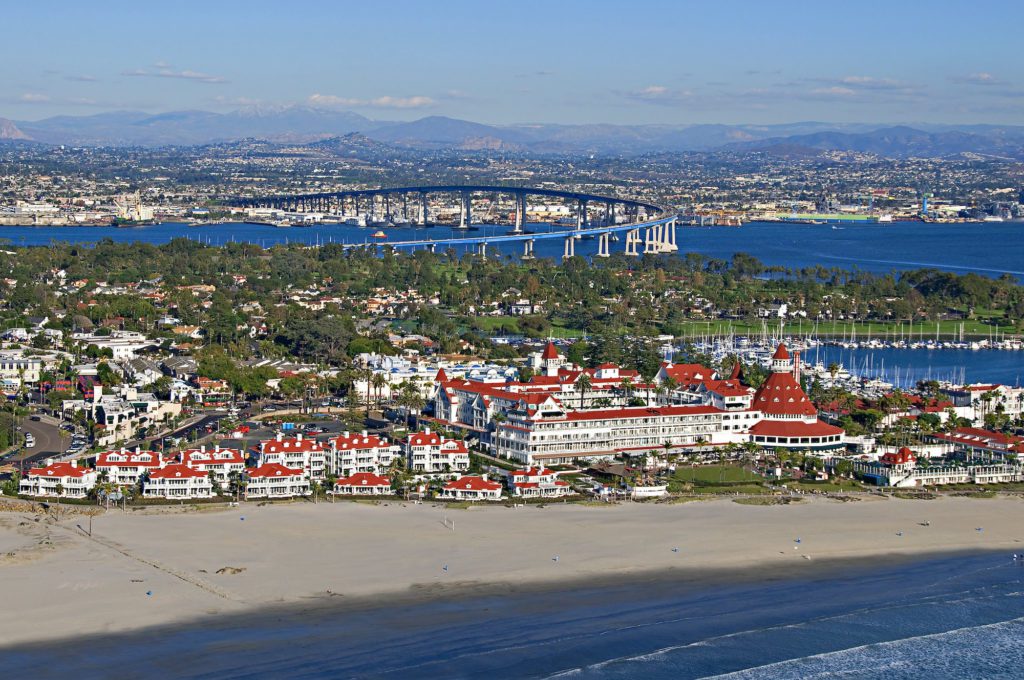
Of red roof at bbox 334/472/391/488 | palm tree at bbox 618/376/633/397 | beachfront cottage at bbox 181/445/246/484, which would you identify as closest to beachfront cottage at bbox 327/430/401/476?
red roof at bbox 334/472/391/488

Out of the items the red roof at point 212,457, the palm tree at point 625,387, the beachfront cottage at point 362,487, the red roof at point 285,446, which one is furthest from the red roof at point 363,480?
the palm tree at point 625,387

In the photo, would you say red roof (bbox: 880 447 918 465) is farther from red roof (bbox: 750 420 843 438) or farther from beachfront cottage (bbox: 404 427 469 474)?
beachfront cottage (bbox: 404 427 469 474)

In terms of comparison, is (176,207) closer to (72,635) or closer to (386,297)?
(386,297)

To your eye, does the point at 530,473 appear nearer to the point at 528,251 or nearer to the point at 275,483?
the point at 275,483

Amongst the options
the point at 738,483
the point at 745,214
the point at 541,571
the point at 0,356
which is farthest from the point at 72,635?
the point at 745,214

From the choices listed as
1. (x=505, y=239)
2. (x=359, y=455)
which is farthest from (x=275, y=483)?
(x=505, y=239)
